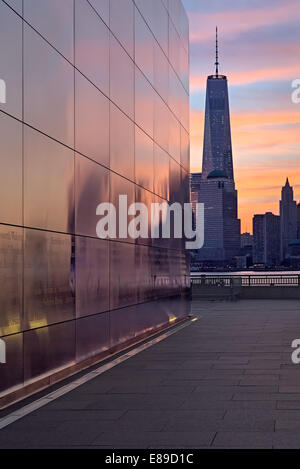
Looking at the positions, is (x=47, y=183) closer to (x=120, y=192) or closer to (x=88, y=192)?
(x=88, y=192)

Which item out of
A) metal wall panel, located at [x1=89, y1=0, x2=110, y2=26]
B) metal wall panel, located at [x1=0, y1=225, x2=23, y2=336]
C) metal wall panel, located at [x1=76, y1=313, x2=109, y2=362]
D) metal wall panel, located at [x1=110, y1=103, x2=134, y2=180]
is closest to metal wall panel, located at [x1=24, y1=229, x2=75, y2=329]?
metal wall panel, located at [x1=0, y1=225, x2=23, y2=336]

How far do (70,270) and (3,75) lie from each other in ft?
14.7

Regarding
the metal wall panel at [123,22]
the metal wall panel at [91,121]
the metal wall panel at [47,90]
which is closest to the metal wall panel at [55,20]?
the metal wall panel at [47,90]

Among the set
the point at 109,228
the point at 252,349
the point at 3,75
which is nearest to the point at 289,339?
the point at 252,349

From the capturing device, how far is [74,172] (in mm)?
14039

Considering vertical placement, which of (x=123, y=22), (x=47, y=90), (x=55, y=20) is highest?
(x=123, y=22)

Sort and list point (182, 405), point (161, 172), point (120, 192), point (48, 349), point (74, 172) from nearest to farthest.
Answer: point (182, 405), point (48, 349), point (74, 172), point (120, 192), point (161, 172)

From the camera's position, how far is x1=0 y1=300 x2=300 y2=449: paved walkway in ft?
26.6

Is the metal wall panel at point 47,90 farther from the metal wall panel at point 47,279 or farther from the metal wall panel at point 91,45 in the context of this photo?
the metal wall panel at point 47,279

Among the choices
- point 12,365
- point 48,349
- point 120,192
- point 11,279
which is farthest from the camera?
point 120,192

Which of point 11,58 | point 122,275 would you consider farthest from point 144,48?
point 11,58

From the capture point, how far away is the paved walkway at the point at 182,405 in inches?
319

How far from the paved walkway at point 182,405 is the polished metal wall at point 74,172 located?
1.25 metres

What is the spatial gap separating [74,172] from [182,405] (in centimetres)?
572
